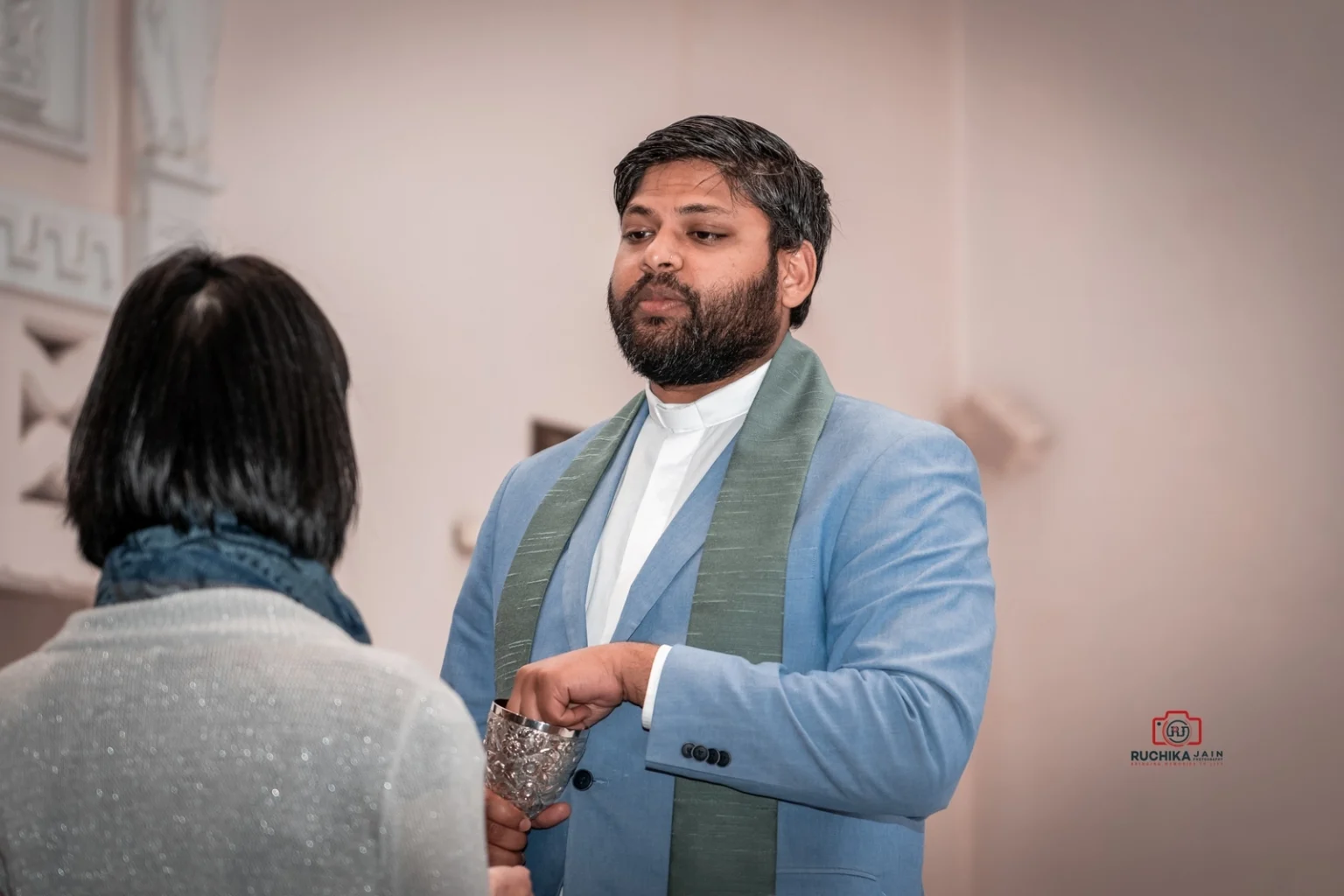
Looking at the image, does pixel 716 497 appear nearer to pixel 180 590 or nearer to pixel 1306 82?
pixel 180 590

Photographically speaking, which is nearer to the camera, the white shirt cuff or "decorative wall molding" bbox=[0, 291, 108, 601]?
the white shirt cuff

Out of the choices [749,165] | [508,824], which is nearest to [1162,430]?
[749,165]

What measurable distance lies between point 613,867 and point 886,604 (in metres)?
0.53

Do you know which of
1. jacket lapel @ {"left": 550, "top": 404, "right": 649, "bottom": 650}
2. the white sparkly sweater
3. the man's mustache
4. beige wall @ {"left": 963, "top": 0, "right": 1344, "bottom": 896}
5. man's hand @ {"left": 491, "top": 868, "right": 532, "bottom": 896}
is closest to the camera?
the white sparkly sweater

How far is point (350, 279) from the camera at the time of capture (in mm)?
4453

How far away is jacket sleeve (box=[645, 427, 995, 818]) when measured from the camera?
1.87 m

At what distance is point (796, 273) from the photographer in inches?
101

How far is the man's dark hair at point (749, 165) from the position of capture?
247cm

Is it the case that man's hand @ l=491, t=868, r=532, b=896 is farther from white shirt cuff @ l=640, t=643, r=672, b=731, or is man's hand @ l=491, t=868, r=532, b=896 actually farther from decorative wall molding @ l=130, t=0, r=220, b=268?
decorative wall molding @ l=130, t=0, r=220, b=268

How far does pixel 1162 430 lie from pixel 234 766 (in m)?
4.86

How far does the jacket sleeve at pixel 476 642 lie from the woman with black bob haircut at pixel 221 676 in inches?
41.2

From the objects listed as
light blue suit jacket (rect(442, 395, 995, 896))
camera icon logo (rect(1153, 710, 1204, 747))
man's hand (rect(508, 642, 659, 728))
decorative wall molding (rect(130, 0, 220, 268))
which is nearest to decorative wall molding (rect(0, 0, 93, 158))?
decorative wall molding (rect(130, 0, 220, 268))

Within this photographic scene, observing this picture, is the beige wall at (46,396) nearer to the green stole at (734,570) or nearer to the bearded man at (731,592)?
the bearded man at (731,592)

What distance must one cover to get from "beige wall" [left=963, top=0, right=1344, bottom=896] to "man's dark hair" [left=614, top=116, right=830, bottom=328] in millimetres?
3231
